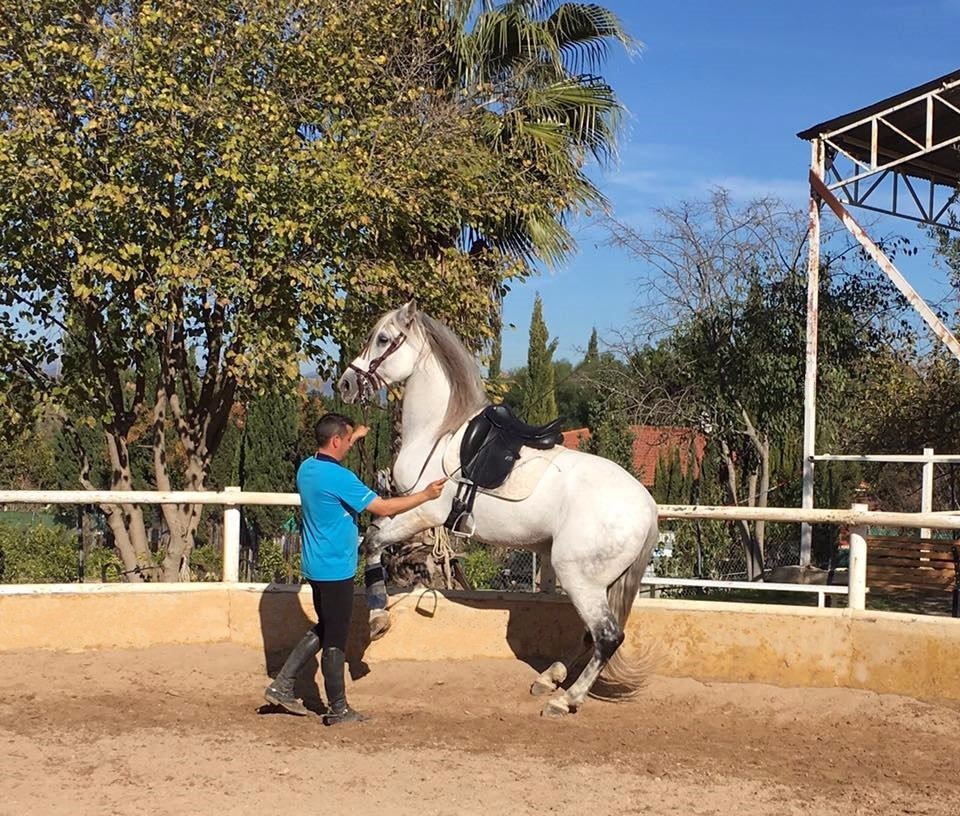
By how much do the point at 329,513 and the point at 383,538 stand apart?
85cm

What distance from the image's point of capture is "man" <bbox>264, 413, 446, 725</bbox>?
6137 mm

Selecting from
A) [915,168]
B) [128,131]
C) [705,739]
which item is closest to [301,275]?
[128,131]

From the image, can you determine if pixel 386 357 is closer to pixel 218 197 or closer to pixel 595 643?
pixel 595 643

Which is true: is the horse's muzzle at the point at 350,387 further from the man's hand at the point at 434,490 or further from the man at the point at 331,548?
the man's hand at the point at 434,490

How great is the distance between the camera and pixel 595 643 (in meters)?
6.56

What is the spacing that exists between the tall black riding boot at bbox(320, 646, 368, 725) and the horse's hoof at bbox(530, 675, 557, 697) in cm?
124

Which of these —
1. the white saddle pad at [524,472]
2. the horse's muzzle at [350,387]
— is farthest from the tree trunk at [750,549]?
the horse's muzzle at [350,387]

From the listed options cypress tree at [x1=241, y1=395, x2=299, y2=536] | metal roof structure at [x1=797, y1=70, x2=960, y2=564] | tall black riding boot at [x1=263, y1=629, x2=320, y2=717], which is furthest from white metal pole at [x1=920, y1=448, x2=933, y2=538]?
cypress tree at [x1=241, y1=395, x2=299, y2=536]

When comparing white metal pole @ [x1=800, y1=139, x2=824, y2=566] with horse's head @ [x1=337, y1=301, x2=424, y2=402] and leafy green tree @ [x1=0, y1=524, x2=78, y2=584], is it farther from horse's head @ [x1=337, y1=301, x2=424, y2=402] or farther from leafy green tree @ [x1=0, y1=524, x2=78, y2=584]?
leafy green tree @ [x1=0, y1=524, x2=78, y2=584]

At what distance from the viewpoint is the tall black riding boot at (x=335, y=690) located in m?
6.12

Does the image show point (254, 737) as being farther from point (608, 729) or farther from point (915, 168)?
point (915, 168)

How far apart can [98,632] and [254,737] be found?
2.48 metres

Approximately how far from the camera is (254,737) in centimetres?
580

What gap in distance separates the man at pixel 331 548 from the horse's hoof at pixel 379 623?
0.74 m
